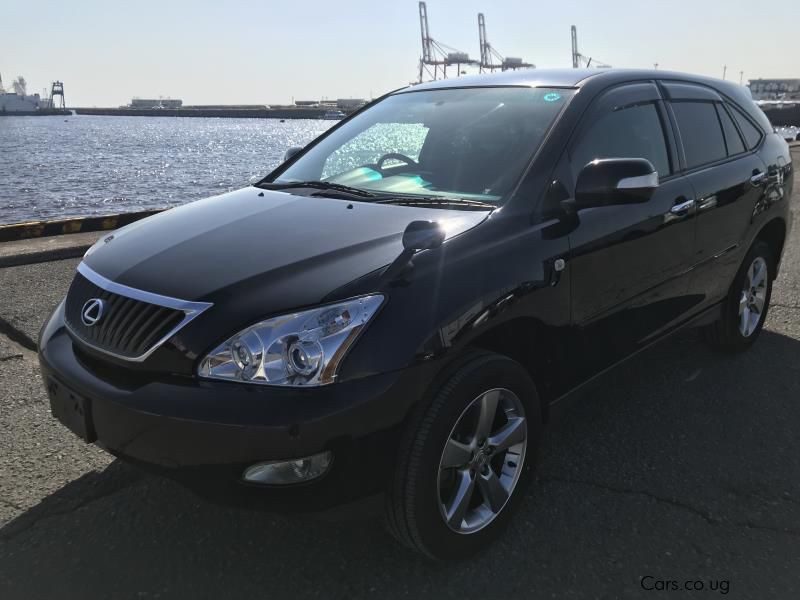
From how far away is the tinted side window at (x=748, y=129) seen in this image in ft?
13.3

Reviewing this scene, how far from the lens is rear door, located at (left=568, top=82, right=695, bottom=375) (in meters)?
2.72

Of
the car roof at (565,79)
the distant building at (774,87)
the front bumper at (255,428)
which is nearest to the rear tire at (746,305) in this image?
the car roof at (565,79)

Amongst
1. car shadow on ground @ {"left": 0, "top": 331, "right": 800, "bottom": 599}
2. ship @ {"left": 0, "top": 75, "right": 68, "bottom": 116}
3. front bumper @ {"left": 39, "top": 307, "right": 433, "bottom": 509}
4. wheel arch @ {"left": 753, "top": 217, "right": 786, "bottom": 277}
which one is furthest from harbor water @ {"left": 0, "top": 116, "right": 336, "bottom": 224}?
ship @ {"left": 0, "top": 75, "right": 68, "bottom": 116}

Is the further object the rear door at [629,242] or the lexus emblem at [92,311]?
the rear door at [629,242]

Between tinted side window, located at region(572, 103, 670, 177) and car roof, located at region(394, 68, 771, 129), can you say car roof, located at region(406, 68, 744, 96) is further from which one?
tinted side window, located at region(572, 103, 670, 177)

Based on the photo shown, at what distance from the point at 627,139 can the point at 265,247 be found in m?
1.78

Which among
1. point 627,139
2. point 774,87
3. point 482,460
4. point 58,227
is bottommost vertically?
point 482,460

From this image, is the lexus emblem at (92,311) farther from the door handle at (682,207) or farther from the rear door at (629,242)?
the door handle at (682,207)

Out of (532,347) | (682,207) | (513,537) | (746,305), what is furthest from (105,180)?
(513,537)

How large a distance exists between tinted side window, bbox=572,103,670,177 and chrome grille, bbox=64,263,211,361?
5.45 ft

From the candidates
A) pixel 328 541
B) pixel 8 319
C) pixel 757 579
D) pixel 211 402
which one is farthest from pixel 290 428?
pixel 8 319

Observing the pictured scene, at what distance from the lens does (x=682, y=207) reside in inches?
127

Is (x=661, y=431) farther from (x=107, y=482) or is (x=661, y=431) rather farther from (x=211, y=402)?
(x=107, y=482)

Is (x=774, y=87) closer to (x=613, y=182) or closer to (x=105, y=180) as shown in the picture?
(x=105, y=180)
